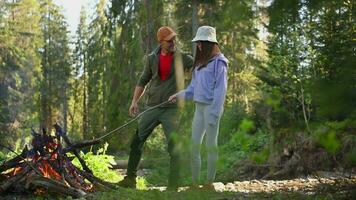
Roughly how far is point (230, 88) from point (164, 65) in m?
31.1

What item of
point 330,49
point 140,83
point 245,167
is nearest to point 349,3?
point 330,49

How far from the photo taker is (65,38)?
172ft

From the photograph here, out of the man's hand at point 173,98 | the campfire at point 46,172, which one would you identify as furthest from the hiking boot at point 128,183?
the man's hand at point 173,98

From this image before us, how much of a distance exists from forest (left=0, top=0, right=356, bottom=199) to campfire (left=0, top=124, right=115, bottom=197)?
8 centimetres

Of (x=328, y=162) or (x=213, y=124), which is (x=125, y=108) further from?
(x=213, y=124)

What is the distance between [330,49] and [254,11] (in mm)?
643

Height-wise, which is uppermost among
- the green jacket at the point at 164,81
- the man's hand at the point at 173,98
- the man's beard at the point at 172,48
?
the man's beard at the point at 172,48

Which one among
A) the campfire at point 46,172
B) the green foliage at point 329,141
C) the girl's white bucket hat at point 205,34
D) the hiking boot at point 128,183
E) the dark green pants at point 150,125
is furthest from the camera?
the hiking boot at point 128,183

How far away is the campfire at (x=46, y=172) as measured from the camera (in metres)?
4.70

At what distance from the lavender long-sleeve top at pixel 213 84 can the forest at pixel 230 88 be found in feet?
0.69

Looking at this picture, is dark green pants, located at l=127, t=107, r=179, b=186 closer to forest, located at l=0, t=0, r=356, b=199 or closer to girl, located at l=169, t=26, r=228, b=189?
forest, located at l=0, t=0, r=356, b=199

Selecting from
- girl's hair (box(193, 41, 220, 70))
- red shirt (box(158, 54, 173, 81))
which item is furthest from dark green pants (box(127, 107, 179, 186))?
girl's hair (box(193, 41, 220, 70))

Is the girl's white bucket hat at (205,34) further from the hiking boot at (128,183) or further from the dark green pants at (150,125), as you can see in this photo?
the hiking boot at (128,183)

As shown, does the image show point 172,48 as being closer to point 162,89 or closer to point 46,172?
point 162,89
